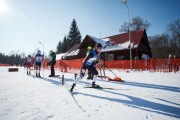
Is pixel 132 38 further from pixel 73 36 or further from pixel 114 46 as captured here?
pixel 73 36

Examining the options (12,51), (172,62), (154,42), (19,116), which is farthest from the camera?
(12,51)

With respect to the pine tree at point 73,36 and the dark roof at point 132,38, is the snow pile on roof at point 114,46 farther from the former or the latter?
the pine tree at point 73,36

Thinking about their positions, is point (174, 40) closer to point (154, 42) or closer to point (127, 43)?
point (154, 42)

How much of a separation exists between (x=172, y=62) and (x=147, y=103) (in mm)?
13640

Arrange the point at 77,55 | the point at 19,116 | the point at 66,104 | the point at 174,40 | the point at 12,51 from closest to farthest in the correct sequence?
the point at 19,116, the point at 66,104, the point at 77,55, the point at 174,40, the point at 12,51

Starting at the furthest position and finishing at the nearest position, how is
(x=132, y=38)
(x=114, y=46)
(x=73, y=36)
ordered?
(x=73, y=36) → (x=114, y=46) → (x=132, y=38)

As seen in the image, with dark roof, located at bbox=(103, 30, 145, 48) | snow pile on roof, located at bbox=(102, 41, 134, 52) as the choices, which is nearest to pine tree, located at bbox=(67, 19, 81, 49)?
dark roof, located at bbox=(103, 30, 145, 48)

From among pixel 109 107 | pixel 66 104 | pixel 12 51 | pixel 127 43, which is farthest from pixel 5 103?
pixel 12 51

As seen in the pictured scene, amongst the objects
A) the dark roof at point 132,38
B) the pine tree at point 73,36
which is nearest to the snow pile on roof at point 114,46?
the dark roof at point 132,38

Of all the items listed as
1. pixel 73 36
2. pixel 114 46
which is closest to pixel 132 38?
pixel 114 46

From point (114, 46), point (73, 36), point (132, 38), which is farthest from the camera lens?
point (73, 36)

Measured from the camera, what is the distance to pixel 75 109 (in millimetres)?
Answer: 3568

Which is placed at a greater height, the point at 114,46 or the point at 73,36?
the point at 73,36

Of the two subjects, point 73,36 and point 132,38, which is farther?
point 73,36
